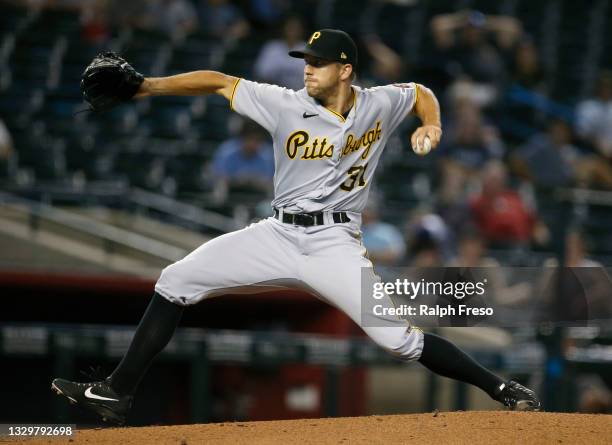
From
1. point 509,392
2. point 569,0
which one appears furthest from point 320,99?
point 569,0

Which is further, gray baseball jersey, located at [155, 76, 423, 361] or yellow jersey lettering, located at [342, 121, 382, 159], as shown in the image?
yellow jersey lettering, located at [342, 121, 382, 159]

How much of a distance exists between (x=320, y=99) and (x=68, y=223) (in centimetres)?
387

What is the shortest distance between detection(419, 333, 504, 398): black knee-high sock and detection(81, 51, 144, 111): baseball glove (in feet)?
5.25

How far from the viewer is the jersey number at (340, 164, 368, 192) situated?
4.66 m

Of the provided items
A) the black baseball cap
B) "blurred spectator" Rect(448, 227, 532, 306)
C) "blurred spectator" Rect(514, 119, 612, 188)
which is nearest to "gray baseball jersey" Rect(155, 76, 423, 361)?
the black baseball cap

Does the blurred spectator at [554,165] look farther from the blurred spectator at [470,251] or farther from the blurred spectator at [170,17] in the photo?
the blurred spectator at [170,17]

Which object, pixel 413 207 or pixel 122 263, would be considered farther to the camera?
pixel 413 207

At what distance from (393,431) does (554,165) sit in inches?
235

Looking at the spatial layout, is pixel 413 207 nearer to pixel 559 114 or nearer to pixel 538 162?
pixel 538 162

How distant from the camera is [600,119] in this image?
11.4 m

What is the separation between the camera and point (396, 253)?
8.20 meters

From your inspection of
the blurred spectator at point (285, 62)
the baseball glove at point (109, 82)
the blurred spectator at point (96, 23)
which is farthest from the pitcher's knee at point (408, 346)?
the blurred spectator at point (96, 23)

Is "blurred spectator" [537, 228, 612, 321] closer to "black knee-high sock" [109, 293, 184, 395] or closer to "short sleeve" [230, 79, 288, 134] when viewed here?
"short sleeve" [230, 79, 288, 134]

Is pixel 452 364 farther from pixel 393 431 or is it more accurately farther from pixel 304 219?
pixel 304 219
